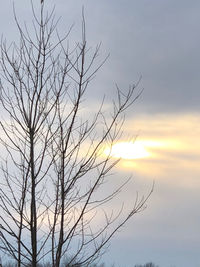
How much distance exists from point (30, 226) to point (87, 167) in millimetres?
747

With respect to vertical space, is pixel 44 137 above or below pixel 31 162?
above

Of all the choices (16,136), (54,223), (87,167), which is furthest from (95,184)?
(16,136)

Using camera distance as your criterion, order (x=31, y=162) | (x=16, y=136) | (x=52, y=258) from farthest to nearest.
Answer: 1. (x=16, y=136)
2. (x=31, y=162)
3. (x=52, y=258)

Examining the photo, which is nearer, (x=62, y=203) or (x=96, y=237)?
(x=62, y=203)

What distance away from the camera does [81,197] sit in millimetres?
4281

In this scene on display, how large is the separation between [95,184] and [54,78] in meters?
1.16

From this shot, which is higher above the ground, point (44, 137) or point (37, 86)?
point (37, 86)

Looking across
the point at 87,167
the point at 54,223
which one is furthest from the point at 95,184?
the point at 54,223

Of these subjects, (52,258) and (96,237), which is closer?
(52,258)

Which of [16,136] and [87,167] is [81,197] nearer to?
[87,167]

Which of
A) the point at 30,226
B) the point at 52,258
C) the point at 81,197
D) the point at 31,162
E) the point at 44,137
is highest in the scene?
the point at 44,137

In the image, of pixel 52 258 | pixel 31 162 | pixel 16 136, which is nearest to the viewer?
pixel 52 258

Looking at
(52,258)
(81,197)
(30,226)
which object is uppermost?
(81,197)

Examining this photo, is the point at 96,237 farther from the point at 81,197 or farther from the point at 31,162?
the point at 31,162
